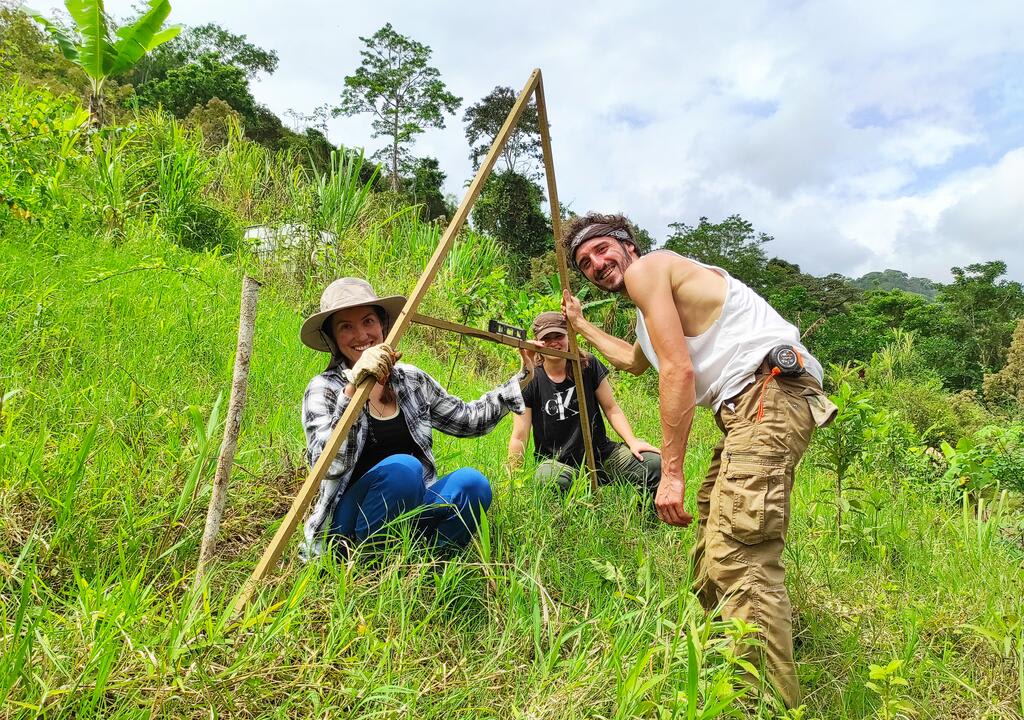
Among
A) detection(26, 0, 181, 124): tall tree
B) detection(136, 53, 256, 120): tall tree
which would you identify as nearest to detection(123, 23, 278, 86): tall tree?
detection(136, 53, 256, 120): tall tree

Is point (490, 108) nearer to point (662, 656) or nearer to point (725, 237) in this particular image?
point (662, 656)

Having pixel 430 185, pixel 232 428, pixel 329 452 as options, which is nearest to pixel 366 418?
pixel 329 452

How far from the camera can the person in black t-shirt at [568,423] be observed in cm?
361

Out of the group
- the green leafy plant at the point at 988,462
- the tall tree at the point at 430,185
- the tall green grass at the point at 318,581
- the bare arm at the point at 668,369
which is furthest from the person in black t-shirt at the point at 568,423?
the tall tree at the point at 430,185

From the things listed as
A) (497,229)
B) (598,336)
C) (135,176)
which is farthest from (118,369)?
(497,229)

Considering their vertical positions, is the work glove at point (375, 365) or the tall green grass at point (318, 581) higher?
the work glove at point (375, 365)

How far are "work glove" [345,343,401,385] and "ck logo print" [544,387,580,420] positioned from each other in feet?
6.12

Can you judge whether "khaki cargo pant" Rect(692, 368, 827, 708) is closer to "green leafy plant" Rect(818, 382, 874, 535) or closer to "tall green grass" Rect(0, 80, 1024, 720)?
"tall green grass" Rect(0, 80, 1024, 720)

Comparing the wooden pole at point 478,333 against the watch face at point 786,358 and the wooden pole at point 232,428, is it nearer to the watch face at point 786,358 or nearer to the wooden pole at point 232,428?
the wooden pole at point 232,428

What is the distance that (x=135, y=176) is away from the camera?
19.4 feet

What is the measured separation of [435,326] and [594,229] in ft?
2.49

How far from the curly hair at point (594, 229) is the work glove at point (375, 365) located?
38.4 inches

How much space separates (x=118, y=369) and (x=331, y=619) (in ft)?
5.94

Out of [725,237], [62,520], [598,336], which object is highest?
[725,237]
